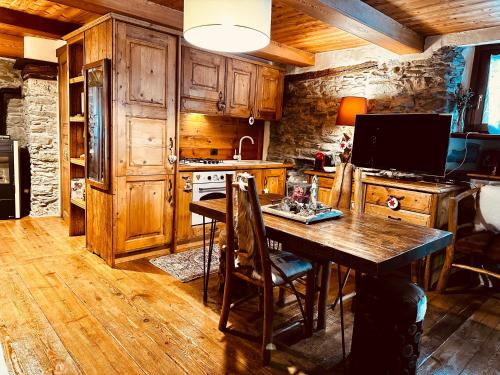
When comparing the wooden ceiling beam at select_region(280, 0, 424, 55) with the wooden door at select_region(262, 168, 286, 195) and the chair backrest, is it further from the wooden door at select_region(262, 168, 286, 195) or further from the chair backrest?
the wooden door at select_region(262, 168, 286, 195)

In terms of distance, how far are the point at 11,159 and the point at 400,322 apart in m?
4.97

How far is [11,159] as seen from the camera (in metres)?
4.72

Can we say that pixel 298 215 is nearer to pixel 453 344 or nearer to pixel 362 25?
pixel 453 344

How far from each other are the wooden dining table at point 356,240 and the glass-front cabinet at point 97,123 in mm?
1375

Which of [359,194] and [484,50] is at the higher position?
[484,50]

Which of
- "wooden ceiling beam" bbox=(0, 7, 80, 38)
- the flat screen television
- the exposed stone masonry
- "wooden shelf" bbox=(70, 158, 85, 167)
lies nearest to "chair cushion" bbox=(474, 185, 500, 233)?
the flat screen television

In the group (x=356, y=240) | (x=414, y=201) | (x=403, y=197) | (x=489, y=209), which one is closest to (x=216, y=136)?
(x=403, y=197)

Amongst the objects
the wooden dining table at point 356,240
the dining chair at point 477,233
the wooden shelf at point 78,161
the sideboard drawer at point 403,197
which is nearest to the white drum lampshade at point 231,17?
the wooden dining table at point 356,240

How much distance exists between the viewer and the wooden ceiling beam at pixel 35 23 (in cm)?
368

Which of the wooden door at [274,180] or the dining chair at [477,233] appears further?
the wooden door at [274,180]

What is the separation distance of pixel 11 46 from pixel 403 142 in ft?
16.6

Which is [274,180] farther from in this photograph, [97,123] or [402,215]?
[97,123]

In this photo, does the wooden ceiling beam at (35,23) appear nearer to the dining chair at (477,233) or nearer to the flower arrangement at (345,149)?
the flower arrangement at (345,149)

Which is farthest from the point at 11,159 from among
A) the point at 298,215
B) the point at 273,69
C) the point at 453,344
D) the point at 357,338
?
the point at 453,344
